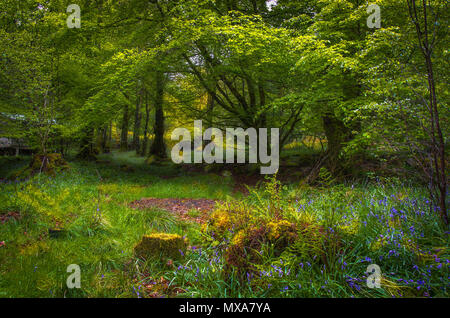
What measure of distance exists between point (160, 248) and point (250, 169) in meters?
9.58

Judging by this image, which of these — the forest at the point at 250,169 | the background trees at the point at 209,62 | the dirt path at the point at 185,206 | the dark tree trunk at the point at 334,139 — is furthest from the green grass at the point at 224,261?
the dark tree trunk at the point at 334,139

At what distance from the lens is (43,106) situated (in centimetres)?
945

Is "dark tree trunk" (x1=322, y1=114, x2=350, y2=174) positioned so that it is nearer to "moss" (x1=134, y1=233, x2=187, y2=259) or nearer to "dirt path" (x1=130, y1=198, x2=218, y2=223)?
"dirt path" (x1=130, y1=198, x2=218, y2=223)

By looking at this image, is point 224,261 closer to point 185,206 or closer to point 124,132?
point 185,206

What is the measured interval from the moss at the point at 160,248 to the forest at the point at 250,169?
0.08ft

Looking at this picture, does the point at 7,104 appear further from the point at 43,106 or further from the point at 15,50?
the point at 15,50

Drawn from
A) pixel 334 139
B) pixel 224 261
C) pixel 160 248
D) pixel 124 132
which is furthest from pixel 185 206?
pixel 124 132

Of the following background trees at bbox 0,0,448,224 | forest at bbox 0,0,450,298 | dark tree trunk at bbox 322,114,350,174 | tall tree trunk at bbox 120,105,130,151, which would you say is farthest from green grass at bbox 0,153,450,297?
tall tree trunk at bbox 120,105,130,151

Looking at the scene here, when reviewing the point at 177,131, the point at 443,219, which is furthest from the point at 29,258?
the point at 177,131

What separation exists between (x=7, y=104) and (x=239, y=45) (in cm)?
829

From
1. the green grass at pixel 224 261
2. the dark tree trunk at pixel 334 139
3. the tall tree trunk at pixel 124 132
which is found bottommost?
the green grass at pixel 224 261

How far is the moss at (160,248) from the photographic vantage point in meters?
3.10

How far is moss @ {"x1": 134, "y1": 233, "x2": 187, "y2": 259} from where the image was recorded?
310cm

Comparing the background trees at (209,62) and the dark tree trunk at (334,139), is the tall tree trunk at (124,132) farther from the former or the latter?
the dark tree trunk at (334,139)
